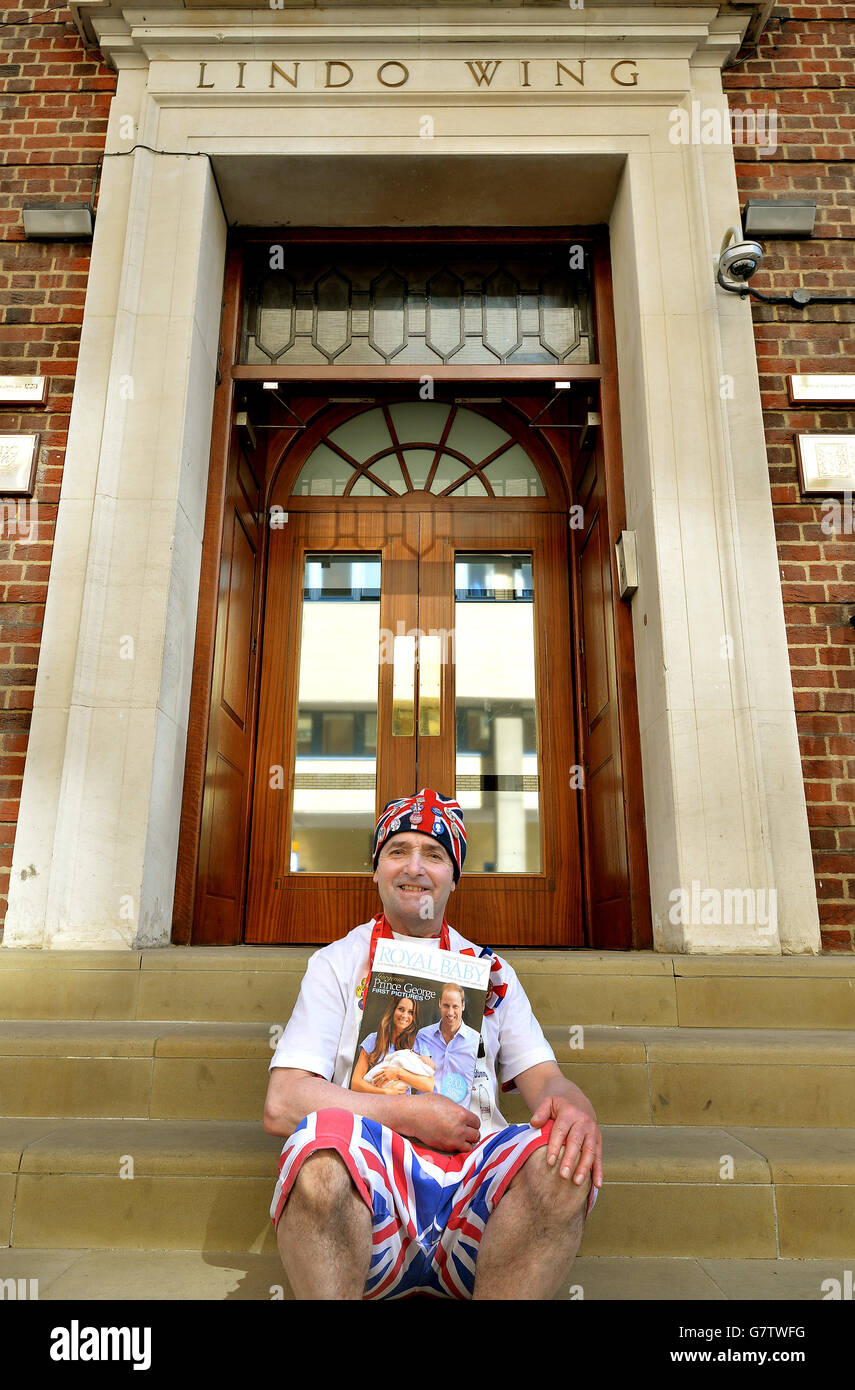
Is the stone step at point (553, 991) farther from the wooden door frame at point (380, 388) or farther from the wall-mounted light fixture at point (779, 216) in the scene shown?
the wall-mounted light fixture at point (779, 216)

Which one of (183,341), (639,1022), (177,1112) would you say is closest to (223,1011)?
(177,1112)

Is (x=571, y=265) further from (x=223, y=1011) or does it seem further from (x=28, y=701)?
(x=223, y=1011)

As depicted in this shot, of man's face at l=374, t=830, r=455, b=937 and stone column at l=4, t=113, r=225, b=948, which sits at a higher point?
stone column at l=4, t=113, r=225, b=948

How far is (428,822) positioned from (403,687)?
2924 mm

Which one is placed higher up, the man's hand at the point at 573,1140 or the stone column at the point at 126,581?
the stone column at the point at 126,581

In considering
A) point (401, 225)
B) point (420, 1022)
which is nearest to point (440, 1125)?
point (420, 1022)

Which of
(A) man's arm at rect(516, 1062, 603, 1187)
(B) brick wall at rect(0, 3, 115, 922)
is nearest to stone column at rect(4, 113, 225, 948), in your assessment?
(B) brick wall at rect(0, 3, 115, 922)

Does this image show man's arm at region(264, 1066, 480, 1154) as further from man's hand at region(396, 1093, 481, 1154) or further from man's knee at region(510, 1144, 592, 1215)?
man's knee at region(510, 1144, 592, 1215)

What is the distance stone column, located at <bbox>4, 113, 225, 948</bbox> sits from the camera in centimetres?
354

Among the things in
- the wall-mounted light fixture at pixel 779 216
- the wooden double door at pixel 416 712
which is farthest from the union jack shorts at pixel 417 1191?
the wall-mounted light fixture at pixel 779 216

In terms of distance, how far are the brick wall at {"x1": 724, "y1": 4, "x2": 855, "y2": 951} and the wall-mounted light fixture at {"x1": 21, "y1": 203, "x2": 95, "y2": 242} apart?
329 centimetres

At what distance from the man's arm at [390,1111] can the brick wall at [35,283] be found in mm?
2448

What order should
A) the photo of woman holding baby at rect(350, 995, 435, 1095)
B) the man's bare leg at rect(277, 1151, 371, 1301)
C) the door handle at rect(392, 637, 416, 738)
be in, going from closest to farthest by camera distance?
the man's bare leg at rect(277, 1151, 371, 1301), the photo of woman holding baby at rect(350, 995, 435, 1095), the door handle at rect(392, 637, 416, 738)

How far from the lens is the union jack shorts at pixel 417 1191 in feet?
4.96
